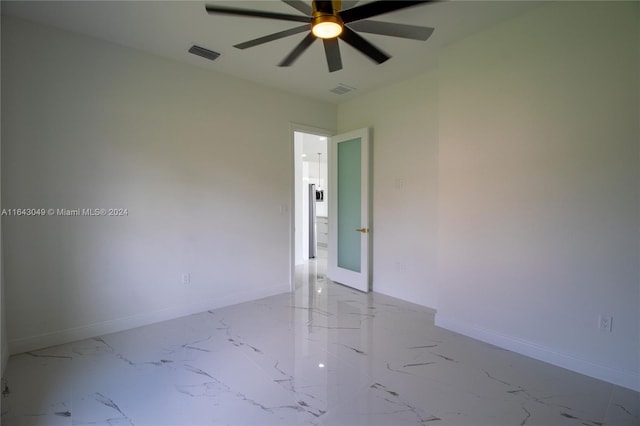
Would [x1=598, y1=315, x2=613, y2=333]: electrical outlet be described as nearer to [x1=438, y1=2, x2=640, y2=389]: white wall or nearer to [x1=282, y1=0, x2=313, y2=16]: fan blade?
[x1=438, y1=2, x2=640, y2=389]: white wall

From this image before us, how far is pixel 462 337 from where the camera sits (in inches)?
117

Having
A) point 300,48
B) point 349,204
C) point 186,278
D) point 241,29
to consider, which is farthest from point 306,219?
point 300,48

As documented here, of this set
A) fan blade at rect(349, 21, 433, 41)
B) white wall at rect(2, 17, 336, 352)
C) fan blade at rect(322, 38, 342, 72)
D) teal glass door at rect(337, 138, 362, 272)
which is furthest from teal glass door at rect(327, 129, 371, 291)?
fan blade at rect(349, 21, 433, 41)

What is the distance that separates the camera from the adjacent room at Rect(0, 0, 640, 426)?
207cm

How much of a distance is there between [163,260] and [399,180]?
3.13 m

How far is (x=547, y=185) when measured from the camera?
2.47 m

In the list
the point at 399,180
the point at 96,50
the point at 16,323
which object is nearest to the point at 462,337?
the point at 399,180

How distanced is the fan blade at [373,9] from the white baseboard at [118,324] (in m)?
3.36

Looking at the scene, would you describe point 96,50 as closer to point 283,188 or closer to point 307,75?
point 307,75

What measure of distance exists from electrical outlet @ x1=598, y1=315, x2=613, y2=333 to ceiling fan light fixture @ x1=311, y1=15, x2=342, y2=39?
9.56 ft

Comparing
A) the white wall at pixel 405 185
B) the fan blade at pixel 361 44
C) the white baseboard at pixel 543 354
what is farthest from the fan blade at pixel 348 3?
the white baseboard at pixel 543 354

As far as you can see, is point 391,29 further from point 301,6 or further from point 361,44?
point 301,6

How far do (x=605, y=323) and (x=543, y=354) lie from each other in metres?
0.53

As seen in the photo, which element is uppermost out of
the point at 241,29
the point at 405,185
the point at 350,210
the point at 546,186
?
the point at 241,29
